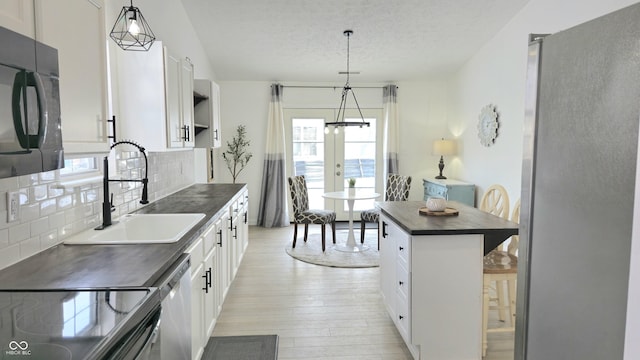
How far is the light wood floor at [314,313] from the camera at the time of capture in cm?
282

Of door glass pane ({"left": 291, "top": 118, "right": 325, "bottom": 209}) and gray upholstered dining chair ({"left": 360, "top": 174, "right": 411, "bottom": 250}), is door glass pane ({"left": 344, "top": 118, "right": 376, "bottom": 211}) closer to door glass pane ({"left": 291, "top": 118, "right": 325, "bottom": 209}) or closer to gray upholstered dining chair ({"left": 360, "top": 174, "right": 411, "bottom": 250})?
door glass pane ({"left": 291, "top": 118, "right": 325, "bottom": 209})

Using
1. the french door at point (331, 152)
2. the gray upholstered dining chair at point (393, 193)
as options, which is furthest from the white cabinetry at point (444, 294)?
the french door at point (331, 152)

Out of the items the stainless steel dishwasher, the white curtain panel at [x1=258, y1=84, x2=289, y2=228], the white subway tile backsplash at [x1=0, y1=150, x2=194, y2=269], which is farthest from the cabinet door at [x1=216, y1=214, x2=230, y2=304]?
the white curtain panel at [x1=258, y1=84, x2=289, y2=228]

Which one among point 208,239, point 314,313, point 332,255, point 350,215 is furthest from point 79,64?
point 350,215

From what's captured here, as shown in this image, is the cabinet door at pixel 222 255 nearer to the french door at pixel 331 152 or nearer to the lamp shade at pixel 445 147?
the french door at pixel 331 152

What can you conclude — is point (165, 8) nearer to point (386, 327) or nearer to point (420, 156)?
point (386, 327)

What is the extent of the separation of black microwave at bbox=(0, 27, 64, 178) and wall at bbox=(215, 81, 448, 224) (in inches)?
217

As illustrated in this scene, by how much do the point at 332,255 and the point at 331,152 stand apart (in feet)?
7.88

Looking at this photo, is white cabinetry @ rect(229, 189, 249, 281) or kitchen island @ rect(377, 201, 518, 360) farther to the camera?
white cabinetry @ rect(229, 189, 249, 281)

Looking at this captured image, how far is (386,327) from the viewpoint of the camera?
3125mm

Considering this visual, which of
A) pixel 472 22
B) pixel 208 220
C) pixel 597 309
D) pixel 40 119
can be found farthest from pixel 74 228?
pixel 472 22

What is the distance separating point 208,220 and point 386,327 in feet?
5.25

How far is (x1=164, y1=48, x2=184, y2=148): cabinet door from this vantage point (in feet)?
9.42

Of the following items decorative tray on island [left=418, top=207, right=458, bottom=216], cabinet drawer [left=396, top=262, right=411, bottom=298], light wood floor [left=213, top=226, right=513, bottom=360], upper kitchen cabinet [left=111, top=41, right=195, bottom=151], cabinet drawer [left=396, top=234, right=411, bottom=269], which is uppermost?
upper kitchen cabinet [left=111, top=41, right=195, bottom=151]
